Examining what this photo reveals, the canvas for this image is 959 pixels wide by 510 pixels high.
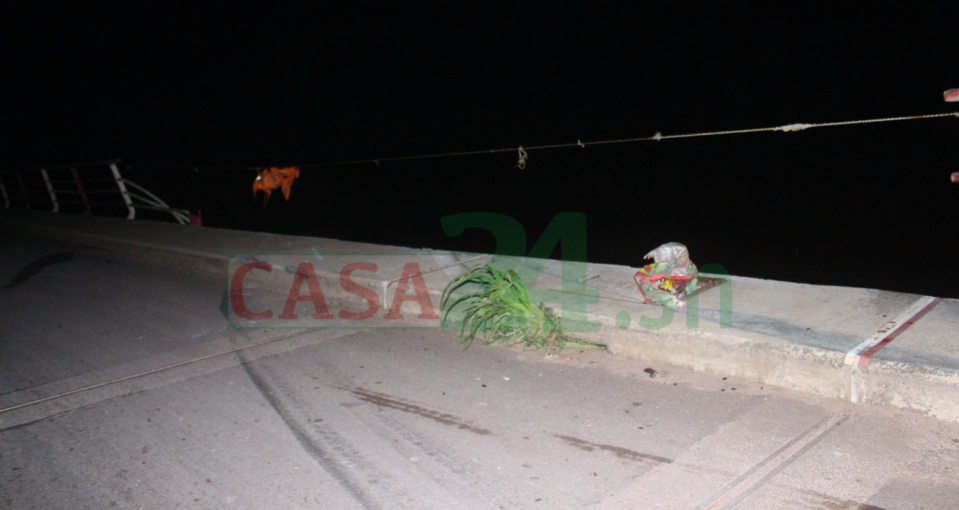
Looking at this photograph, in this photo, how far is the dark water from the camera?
20.8 ft

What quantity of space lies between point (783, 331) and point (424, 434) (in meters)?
2.11

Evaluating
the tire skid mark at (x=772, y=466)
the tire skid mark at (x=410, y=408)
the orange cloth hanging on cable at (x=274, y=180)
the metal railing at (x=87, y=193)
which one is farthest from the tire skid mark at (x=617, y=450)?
the metal railing at (x=87, y=193)

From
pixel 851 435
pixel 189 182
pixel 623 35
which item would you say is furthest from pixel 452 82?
pixel 851 435

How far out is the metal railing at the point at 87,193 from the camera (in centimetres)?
1172

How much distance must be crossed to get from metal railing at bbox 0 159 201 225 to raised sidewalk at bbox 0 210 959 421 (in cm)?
659

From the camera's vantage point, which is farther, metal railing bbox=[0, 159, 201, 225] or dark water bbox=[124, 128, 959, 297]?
metal railing bbox=[0, 159, 201, 225]

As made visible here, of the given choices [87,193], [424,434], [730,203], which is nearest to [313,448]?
[424,434]

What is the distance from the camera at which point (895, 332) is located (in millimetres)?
3725

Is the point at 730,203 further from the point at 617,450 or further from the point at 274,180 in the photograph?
the point at 274,180

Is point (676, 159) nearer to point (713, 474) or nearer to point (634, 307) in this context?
point (634, 307)

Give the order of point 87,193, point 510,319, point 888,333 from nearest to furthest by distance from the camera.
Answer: point 888,333 < point 510,319 < point 87,193

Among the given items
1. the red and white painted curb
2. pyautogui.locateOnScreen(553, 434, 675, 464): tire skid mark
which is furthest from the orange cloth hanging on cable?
the red and white painted curb

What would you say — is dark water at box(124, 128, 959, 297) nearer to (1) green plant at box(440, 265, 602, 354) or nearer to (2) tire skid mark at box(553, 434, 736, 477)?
(1) green plant at box(440, 265, 602, 354)

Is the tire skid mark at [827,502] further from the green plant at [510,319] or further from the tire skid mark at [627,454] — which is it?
the green plant at [510,319]
